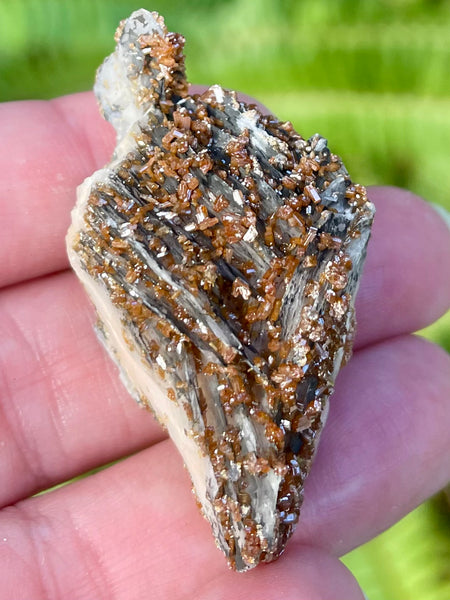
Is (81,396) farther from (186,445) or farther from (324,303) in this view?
(324,303)

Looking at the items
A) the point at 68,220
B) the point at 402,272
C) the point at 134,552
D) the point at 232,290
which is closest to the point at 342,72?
the point at 402,272

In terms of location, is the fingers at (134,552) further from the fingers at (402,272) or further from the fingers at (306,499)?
the fingers at (402,272)

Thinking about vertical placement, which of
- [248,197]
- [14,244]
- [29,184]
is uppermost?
[248,197]

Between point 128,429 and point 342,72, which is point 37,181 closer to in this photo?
point 128,429

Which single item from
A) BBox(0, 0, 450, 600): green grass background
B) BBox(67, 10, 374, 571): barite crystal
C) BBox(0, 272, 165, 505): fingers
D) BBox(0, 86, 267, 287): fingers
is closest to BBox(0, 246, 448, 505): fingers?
BBox(0, 272, 165, 505): fingers

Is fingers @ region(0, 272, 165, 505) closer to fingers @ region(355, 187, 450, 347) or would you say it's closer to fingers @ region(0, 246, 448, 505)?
fingers @ region(0, 246, 448, 505)

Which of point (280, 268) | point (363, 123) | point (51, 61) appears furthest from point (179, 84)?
point (51, 61)
